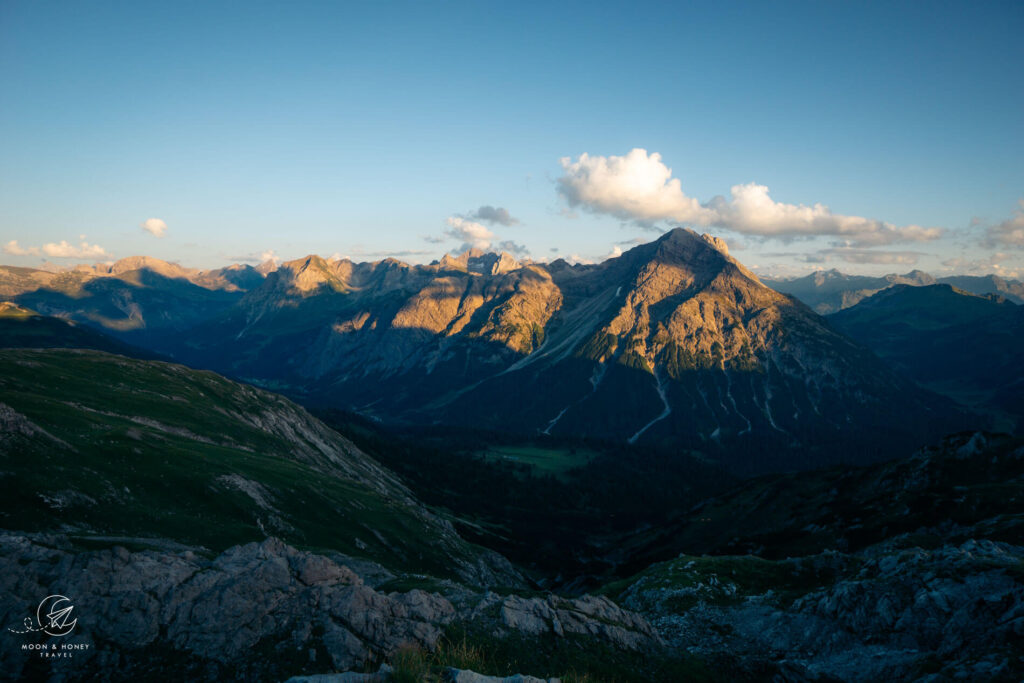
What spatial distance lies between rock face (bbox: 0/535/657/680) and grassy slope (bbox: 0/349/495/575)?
25.4 meters

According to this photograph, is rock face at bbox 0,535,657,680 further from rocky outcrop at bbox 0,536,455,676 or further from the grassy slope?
the grassy slope

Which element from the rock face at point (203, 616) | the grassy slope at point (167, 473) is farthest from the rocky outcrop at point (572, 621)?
the grassy slope at point (167, 473)

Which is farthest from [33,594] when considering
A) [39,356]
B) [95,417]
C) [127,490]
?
[39,356]

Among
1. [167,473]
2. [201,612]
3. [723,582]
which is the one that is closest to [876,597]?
[723,582]

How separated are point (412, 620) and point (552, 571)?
6087 inches

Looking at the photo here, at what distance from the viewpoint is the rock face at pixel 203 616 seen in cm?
2272

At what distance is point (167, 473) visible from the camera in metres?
68.6

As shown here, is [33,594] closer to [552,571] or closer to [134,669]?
[134,669]

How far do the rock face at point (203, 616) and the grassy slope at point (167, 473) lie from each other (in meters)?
25.4

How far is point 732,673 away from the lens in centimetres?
3500

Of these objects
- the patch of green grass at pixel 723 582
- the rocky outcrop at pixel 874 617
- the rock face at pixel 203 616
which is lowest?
the patch of green grass at pixel 723 582

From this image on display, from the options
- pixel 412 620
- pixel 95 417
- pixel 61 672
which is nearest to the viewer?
pixel 61 672

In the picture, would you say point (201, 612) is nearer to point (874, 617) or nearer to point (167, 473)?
point (874, 617)

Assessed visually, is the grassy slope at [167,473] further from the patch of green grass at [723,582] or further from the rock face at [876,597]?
the rock face at [876,597]
